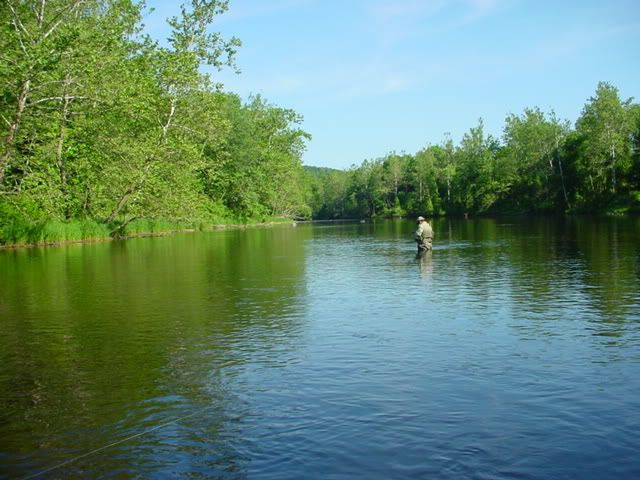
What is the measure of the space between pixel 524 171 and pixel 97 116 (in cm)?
9777

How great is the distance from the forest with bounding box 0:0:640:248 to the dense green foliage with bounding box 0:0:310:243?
0.12 meters

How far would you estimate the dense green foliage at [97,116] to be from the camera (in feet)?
102

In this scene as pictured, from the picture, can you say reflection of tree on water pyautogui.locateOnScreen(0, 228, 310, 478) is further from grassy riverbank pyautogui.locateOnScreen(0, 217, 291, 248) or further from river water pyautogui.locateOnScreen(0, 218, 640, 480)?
grassy riverbank pyautogui.locateOnScreen(0, 217, 291, 248)

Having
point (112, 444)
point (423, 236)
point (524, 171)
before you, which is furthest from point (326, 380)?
point (524, 171)

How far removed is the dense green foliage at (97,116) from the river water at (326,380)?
13.6 meters

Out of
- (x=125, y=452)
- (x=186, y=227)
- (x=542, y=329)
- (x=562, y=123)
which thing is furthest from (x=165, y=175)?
(x=562, y=123)

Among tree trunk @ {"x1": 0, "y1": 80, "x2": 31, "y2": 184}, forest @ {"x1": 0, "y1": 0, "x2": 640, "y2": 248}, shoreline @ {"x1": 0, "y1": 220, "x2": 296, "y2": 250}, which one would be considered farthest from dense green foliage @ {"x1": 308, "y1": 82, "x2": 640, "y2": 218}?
tree trunk @ {"x1": 0, "y1": 80, "x2": 31, "y2": 184}

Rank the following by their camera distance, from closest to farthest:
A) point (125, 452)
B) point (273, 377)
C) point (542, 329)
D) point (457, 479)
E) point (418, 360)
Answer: point (457, 479)
point (125, 452)
point (273, 377)
point (418, 360)
point (542, 329)

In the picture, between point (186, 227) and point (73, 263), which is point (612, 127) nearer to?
point (186, 227)

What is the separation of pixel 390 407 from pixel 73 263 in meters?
27.1

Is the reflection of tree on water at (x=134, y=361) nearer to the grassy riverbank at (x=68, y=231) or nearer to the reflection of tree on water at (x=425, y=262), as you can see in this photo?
the reflection of tree on water at (x=425, y=262)

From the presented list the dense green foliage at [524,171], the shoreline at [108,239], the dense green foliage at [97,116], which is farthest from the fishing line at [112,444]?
the dense green foliage at [524,171]

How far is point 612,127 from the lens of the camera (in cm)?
9475

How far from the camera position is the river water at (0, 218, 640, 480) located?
7.38 m
